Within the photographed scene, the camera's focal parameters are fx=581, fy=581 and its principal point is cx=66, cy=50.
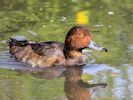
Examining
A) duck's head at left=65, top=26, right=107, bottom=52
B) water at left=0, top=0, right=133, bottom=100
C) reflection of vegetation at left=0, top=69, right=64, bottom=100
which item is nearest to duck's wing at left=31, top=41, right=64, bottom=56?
duck's head at left=65, top=26, right=107, bottom=52

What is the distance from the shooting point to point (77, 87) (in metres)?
8.58

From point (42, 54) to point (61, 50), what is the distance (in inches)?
13.2

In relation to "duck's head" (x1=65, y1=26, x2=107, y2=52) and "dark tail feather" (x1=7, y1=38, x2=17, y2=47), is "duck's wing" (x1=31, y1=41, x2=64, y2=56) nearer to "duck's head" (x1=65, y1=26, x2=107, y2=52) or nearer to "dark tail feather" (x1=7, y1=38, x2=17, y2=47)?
"duck's head" (x1=65, y1=26, x2=107, y2=52)

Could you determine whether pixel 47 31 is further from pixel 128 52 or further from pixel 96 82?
pixel 96 82

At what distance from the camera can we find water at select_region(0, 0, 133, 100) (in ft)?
27.0

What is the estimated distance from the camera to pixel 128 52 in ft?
32.9

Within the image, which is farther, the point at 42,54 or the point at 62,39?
the point at 62,39

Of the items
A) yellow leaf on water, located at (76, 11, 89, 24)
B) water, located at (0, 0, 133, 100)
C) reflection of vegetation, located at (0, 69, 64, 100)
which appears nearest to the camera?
reflection of vegetation, located at (0, 69, 64, 100)

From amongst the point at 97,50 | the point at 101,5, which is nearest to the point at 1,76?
the point at 97,50

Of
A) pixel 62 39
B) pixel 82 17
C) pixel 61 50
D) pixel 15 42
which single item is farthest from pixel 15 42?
pixel 82 17

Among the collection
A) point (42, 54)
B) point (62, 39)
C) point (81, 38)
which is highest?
point (81, 38)

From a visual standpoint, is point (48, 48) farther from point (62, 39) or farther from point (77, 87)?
point (77, 87)

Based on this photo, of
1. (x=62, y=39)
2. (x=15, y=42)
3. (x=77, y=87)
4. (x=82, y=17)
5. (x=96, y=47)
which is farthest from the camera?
(x=82, y=17)

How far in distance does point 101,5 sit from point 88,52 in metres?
2.56
